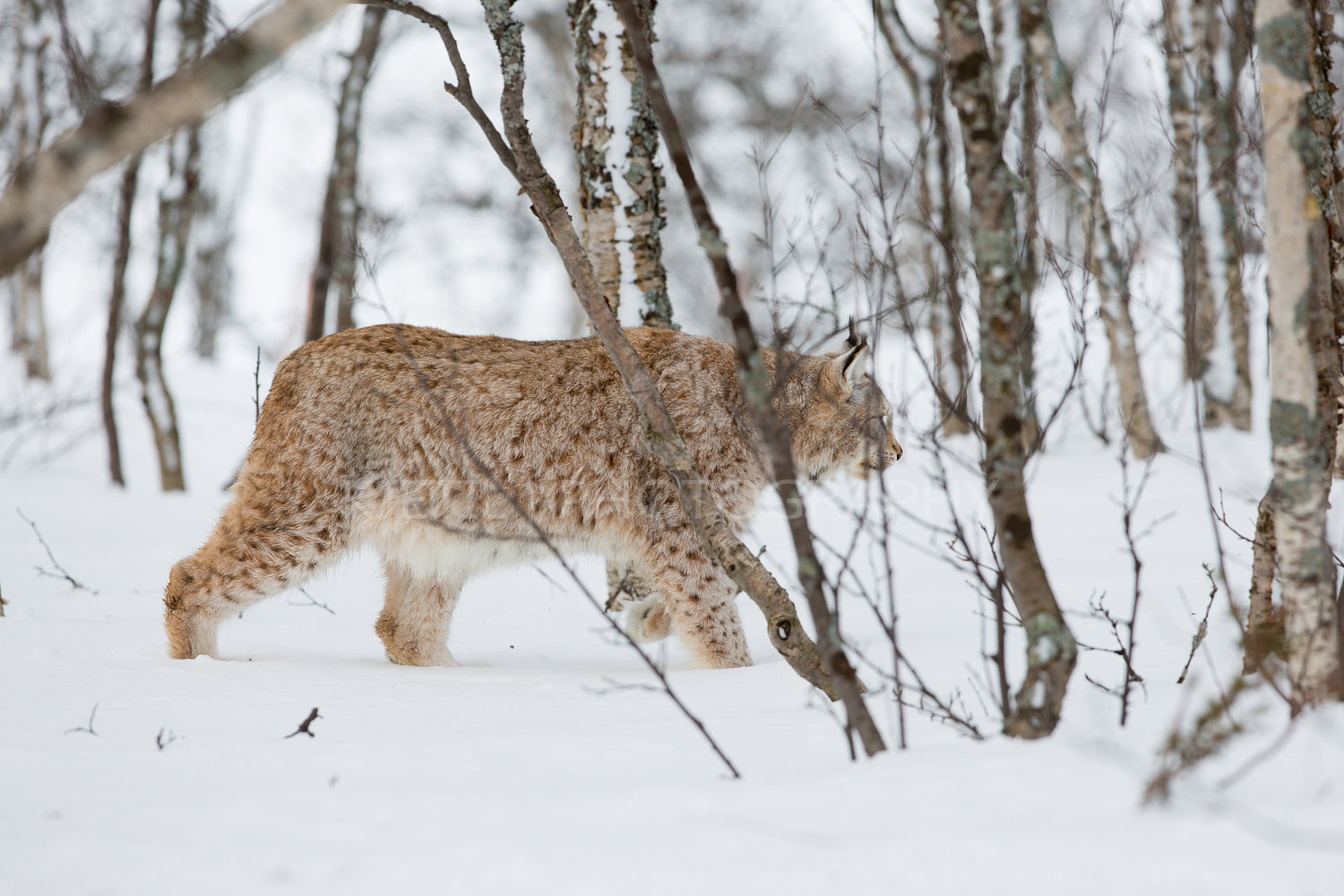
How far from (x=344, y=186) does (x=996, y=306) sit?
9035mm

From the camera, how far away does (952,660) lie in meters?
3.76

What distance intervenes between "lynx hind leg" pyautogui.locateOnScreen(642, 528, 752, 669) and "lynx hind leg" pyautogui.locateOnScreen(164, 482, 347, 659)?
54.8 inches

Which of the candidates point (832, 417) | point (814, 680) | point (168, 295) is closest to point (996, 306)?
point (814, 680)

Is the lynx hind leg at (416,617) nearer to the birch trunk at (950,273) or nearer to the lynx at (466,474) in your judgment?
the lynx at (466,474)

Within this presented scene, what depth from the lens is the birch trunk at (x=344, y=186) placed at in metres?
10.3

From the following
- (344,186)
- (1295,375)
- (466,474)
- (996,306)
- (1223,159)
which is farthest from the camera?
(344,186)

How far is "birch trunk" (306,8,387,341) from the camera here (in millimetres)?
10281

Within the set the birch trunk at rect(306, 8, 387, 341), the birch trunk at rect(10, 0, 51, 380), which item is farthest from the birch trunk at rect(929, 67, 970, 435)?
the birch trunk at rect(10, 0, 51, 380)

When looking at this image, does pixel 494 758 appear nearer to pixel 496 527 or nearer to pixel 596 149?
pixel 496 527

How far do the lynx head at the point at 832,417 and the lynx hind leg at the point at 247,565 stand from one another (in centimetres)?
215

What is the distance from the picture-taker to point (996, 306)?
8.04 ft

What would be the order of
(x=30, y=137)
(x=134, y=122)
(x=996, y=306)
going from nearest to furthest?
(x=134, y=122) < (x=996, y=306) < (x=30, y=137)

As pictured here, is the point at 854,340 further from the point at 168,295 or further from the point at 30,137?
the point at 30,137

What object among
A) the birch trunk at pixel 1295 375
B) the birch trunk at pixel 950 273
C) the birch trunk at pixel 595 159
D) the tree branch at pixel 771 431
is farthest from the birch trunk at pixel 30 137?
the birch trunk at pixel 1295 375
